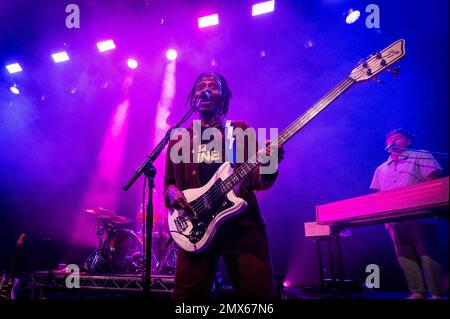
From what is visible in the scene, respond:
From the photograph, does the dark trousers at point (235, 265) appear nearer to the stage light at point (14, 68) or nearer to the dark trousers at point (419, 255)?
the dark trousers at point (419, 255)

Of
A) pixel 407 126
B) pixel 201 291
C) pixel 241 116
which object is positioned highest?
pixel 241 116

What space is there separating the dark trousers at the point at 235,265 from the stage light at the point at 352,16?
5877 mm

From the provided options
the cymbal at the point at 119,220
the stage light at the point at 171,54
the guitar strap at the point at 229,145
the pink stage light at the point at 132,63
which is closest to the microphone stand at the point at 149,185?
the guitar strap at the point at 229,145

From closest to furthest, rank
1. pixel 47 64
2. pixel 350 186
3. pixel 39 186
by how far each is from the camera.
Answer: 1. pixel 350 186
2. pixel 47 64
3. pixel 39 186

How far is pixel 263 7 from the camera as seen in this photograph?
6.54m

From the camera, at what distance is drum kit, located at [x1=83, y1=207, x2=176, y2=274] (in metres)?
6.03

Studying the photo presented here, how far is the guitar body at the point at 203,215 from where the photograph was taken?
7.50ft

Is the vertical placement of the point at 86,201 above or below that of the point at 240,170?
above

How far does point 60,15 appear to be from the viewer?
652cm

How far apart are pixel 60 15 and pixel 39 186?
190 inches

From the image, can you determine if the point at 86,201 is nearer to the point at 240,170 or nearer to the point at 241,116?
the point at 241,116

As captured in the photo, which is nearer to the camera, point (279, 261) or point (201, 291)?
point (201, 291)

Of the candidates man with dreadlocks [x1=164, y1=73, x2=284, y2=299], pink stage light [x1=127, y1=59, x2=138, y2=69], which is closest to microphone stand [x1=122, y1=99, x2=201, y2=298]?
man with dreadlocks [x1=164, y1=73, x2=284, y2=299]
